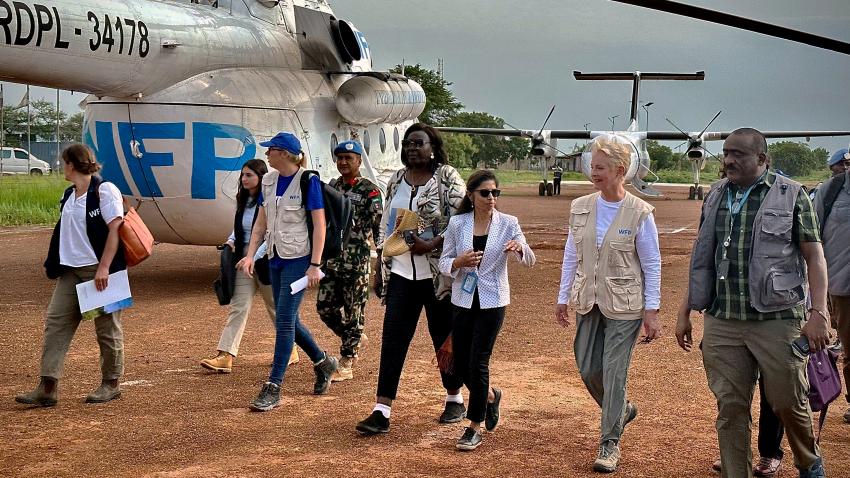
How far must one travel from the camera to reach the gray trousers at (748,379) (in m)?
4.56

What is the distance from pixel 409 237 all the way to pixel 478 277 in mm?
562

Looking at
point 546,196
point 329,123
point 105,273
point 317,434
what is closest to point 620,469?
point 317,434

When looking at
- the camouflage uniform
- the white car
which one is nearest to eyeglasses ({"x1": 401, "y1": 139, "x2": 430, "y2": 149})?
the camouflage uniform

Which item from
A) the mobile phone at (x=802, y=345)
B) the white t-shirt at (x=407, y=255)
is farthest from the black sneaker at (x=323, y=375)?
the mobile phone at (x=802, y=345)

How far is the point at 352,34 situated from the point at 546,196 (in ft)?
113

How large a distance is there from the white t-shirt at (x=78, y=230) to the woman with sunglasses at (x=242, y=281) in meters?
1.26

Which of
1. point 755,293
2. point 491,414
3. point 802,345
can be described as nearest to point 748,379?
point 802,345

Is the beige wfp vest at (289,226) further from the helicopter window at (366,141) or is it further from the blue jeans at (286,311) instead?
the helicopter window at (366,141)

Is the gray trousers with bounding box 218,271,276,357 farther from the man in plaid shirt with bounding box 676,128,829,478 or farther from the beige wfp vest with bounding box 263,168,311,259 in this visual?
the man in plaid shirt with bounding box 676,128,829,478

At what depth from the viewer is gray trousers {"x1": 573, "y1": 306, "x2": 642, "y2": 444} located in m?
5.39

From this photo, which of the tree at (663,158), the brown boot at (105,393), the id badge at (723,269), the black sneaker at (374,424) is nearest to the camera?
the id badge at (723,269)

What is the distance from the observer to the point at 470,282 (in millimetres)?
5832

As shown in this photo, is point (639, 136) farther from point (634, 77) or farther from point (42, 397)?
point (42, 397)

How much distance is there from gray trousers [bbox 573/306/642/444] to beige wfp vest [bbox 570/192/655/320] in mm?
69
